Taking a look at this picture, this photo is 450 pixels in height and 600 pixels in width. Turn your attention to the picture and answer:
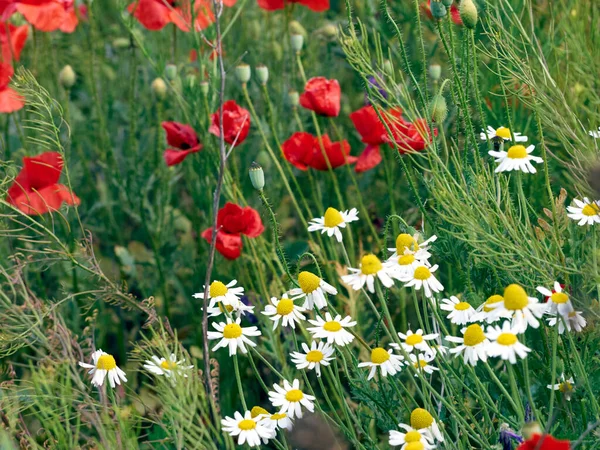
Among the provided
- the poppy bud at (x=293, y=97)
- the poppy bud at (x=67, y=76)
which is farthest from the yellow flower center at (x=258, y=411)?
the poppy bud at (x=67, y=76)

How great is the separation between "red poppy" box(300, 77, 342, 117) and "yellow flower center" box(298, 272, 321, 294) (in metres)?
0.52

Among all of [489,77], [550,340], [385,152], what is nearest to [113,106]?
[385,152]

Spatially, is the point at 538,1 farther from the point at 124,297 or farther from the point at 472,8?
the point at 124,297

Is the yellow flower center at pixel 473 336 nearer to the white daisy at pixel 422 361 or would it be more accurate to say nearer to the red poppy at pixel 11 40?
the white daisy at pixel 422 361

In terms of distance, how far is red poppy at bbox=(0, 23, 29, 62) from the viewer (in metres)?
1.38

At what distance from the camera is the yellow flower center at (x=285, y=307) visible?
2.83ft

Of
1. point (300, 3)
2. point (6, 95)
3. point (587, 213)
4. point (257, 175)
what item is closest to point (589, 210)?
point (587, 213)

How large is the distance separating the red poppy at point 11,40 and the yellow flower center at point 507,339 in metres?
0.97

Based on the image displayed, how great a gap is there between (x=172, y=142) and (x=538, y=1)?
2.65 ft

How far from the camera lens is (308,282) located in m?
0.83

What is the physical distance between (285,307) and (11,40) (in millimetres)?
786

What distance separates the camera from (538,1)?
1.69m

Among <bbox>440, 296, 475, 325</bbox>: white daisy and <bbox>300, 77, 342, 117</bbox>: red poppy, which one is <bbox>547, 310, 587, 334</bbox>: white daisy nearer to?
<bbox>440, 296, 475, 325</bbox>: white daisy

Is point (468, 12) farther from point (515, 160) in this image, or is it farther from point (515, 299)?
point (515, 299)
